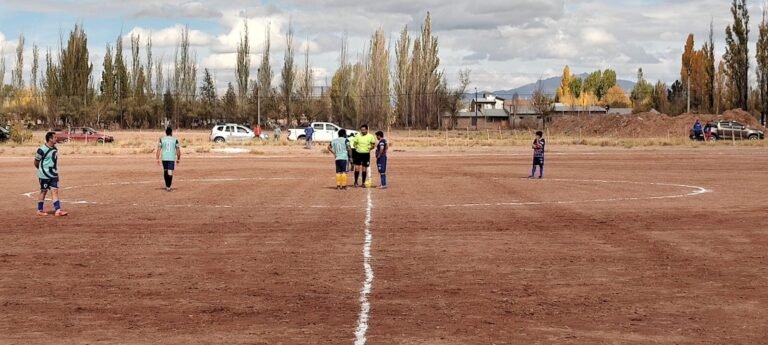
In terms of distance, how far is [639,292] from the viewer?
38.7 feet

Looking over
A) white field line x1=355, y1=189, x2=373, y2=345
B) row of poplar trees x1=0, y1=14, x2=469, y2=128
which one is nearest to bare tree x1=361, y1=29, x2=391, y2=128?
row of poplar trees x1=0, y1=14, x2=469, y2=128

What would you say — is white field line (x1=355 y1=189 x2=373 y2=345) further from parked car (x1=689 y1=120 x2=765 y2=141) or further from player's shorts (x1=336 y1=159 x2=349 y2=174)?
Answer: parked car (x1=689 y1=120 x2=765 y2=141)

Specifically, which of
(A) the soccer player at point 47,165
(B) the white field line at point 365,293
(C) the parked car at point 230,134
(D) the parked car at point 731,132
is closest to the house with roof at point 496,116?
(D) the parked car at point 731,132

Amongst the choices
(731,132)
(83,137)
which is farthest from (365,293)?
(731,132)

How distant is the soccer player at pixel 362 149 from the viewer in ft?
89.4

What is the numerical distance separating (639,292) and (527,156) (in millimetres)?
40901

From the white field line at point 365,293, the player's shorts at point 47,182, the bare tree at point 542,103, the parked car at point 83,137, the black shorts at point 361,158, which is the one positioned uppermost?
the bare tree at point 542,103

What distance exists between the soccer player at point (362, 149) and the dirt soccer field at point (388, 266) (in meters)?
1.03

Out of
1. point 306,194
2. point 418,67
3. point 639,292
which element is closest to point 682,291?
point 639,292

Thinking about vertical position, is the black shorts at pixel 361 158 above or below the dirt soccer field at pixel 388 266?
above

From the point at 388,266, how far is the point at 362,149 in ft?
45.4

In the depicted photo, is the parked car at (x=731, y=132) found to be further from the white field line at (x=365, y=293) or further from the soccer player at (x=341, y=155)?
the white field line at (x=365, y=293)

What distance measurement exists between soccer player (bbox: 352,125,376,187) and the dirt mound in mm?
58098

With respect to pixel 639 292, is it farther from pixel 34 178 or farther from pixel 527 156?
pixel 527 156
